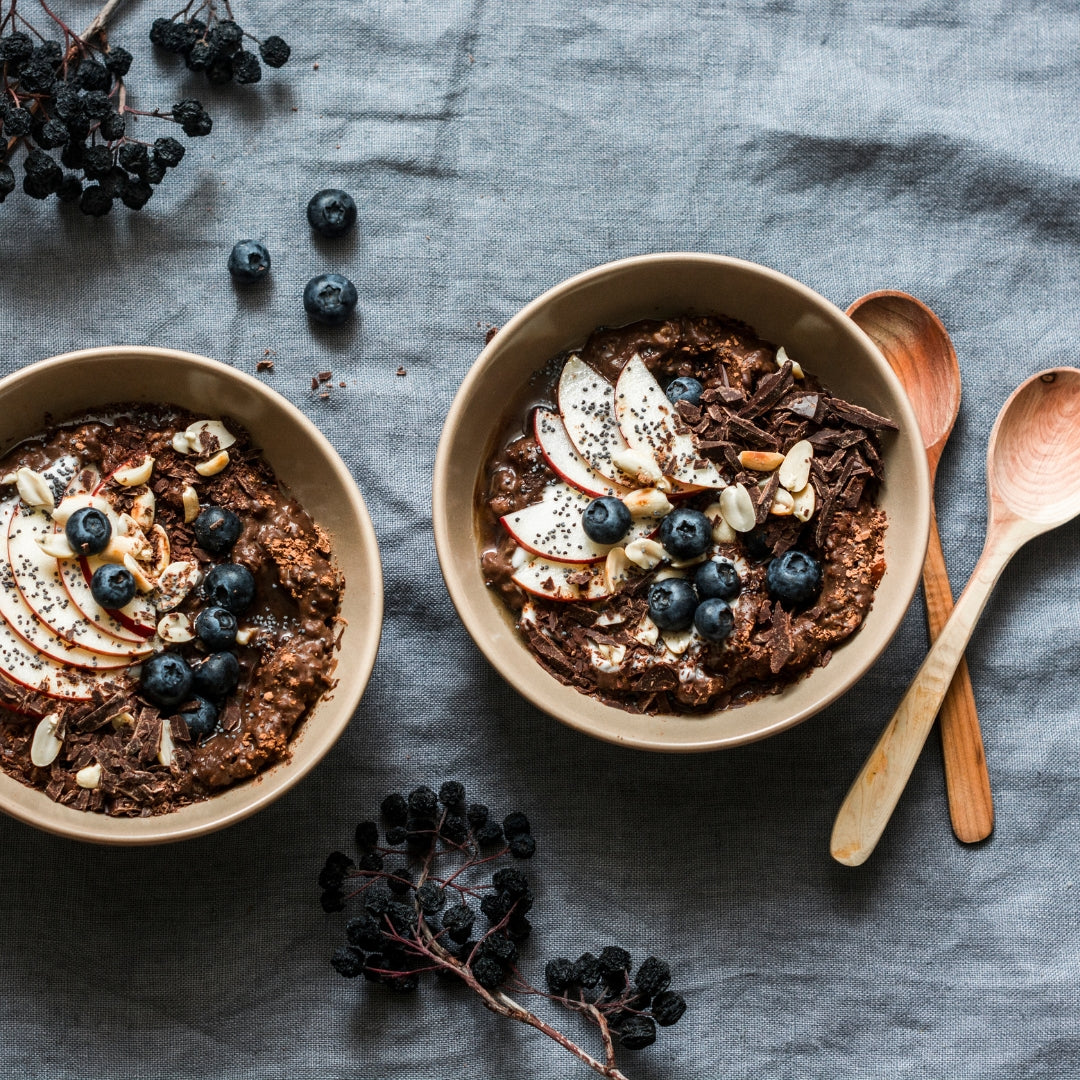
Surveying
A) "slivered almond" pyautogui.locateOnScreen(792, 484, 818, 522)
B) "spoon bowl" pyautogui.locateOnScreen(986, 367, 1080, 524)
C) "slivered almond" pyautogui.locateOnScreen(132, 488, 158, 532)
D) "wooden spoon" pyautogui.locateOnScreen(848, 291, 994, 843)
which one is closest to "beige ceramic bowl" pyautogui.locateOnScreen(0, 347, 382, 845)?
"slivered almond" pyautogui.locateOnScreen(132, 488, 158, 532)

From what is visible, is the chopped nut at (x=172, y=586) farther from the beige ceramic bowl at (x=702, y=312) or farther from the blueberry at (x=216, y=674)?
the beige ceramic bowl at (x=702, y=312)

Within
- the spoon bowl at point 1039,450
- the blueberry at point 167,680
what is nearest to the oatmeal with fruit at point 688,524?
the spoon bowl at point 1039,450

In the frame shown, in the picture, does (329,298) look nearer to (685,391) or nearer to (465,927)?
(685,391)

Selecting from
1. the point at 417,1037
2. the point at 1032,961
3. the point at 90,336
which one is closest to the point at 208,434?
the point at 90,336

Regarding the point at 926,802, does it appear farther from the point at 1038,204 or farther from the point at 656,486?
the point at 1038,204

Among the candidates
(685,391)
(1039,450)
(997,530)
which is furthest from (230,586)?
(1039,450)

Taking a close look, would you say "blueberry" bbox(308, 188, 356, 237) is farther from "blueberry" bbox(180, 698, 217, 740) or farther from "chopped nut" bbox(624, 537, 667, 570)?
"blueberry" bbox(180, 698, 217, 740)
